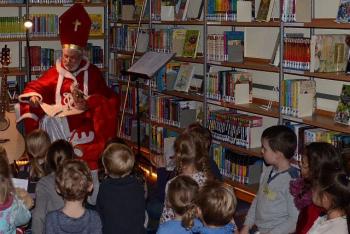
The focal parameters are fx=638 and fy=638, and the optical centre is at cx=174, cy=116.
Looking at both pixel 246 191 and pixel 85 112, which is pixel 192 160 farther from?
pixel 85 112

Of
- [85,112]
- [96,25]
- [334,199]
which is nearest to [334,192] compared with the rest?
[334,199]

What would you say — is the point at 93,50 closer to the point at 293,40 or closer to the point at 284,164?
the point at 293,40

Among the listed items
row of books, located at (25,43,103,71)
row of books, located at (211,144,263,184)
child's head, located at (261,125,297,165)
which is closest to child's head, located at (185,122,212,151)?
child's head, located at (261,125,297,165)

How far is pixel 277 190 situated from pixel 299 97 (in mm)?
1510

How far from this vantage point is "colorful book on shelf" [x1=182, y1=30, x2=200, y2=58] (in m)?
6.69

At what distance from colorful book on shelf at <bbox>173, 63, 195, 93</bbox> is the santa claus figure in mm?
886

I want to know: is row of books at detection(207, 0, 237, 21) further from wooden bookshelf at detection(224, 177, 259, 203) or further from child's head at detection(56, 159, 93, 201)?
child's head at detection(56, 159, 93, 201)

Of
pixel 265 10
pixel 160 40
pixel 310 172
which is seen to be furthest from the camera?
pixel 160 40

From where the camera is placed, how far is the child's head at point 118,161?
379 cm

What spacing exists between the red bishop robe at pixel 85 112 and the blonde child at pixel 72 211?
266cm

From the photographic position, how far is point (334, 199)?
3.09 meters

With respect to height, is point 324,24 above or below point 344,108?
above

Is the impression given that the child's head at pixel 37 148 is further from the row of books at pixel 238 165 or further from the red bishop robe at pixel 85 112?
the row of books at pixel 238 165

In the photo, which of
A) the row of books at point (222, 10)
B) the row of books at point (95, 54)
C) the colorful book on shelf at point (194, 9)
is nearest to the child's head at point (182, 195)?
the row of books at point (222, 10)
